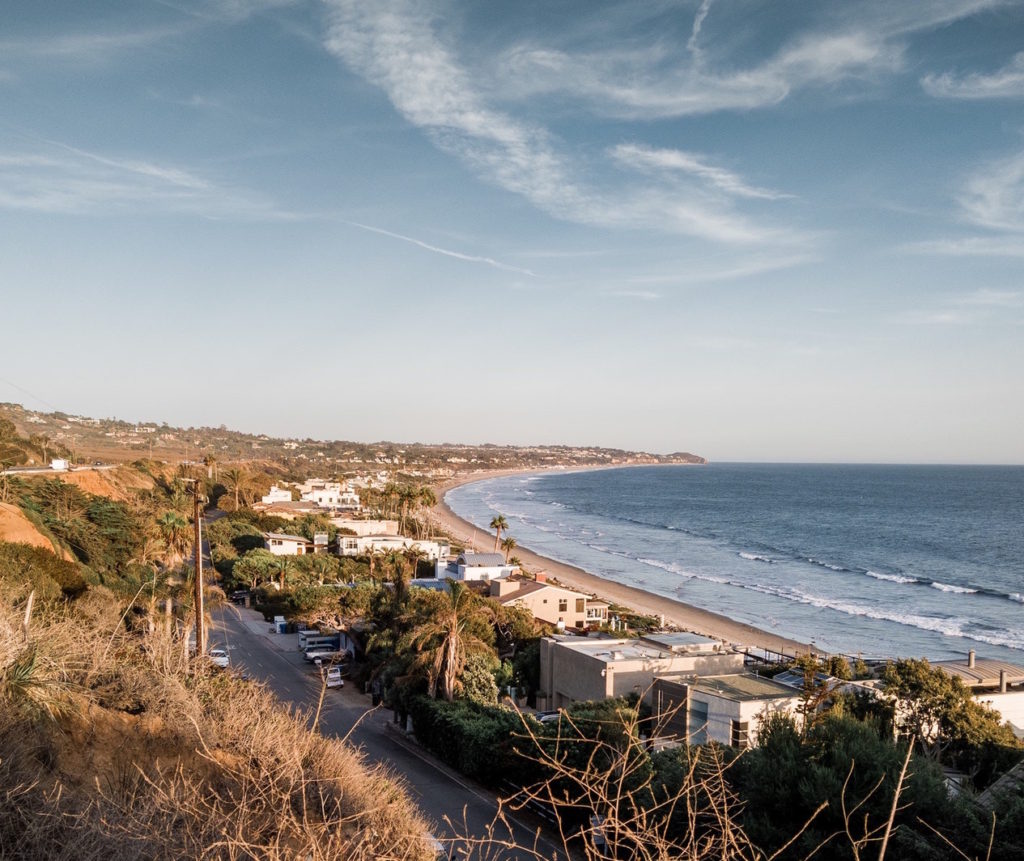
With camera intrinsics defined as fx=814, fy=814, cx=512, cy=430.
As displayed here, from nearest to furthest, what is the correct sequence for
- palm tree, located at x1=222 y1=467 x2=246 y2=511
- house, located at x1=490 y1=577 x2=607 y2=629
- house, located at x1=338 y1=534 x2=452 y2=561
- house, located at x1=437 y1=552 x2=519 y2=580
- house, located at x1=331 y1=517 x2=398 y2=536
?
house, located at x1=490 y1=577 x2=607 y2=629, house, located at x1=437 y1=552 x2=519 y2=580, house, located at x1=338 y1=534 x2=452 y2=561, house, located at x1=331 y1=517 x2=398 y2=536, palm tree, located at x1=222 y1=467 x2=246 y2=511

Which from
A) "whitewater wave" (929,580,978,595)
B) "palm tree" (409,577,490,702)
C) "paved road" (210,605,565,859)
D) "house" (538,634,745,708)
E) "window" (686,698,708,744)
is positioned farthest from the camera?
"whitewater wave" (929,580,978,595)

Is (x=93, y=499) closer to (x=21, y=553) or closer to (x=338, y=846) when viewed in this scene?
(x=21, y=553)

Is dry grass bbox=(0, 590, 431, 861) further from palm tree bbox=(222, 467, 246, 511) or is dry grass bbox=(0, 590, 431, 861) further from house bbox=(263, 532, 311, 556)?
palm tree bbox=(222, 467, 246, 511)

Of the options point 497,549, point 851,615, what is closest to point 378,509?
point 497,549

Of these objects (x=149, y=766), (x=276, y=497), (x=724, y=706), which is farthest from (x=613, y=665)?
(x=276, y=497)

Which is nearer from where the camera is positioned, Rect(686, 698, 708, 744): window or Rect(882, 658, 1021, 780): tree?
Rect(882, 658, 1021, 780): tree

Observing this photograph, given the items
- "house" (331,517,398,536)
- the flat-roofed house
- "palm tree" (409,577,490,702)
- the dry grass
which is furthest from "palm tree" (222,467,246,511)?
the dry grass

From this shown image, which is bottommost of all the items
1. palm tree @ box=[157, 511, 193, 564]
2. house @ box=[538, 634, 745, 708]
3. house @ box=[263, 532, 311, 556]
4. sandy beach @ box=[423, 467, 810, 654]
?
sandy beach @ box=[423, 467, 810, 654]

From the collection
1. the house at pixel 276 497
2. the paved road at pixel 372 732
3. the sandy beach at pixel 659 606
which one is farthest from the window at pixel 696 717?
the house at pixel 276 497
